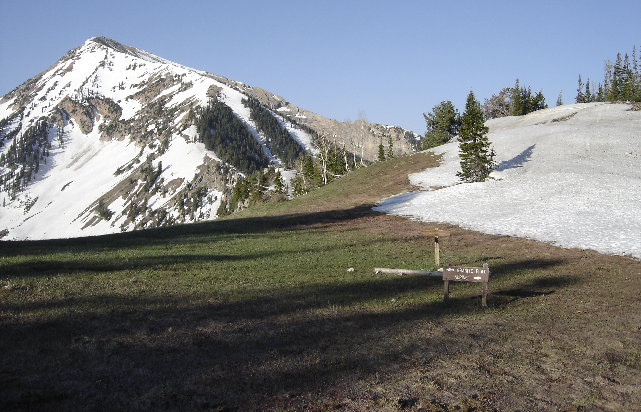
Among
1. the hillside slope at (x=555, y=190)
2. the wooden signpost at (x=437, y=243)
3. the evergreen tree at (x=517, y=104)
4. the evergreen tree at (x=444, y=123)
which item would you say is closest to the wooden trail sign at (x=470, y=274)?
the wooden signpost at (x=437, y=243)

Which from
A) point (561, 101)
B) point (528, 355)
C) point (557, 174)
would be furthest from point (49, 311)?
point (561, 101)

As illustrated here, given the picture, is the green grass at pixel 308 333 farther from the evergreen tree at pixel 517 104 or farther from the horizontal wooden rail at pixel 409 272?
the evergreen tree at pixel 517 104

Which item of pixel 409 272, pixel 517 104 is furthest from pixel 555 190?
pixel 517 104

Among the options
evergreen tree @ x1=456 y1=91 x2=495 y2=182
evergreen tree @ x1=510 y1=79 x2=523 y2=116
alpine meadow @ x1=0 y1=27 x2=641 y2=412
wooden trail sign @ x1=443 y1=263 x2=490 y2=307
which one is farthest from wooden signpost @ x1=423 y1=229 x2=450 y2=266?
evergreen tree @ x1=510 y1=79 x2=523 y2=116

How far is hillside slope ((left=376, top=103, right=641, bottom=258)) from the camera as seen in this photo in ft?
112

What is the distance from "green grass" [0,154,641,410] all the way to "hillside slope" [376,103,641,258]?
6.85m

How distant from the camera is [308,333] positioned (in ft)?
43.0

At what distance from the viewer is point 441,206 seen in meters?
48.1

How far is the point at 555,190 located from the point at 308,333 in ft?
136

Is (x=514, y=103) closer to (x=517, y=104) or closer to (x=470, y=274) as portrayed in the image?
(x=517, y=104)

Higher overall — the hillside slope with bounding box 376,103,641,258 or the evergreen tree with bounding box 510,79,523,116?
the evergreen tree with bounding box 510,79,523,116

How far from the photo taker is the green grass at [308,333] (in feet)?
29.8

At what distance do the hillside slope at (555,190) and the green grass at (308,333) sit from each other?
685 cm

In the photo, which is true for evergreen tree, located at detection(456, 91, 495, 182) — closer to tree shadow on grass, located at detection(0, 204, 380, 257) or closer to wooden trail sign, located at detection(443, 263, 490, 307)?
tree shadow on grass, located at detection(0, 204, 380, 257)
